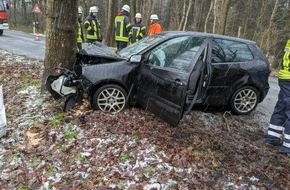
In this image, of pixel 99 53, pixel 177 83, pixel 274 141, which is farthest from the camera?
pixel 99 53

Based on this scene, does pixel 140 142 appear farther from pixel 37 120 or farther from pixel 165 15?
pixel 165 15

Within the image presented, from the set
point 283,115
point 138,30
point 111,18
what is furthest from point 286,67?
point 111,18

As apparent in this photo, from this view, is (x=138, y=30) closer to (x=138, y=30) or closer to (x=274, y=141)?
(x=138, y=30)

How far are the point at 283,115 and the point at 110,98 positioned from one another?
10.5 ft

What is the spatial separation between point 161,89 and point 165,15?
33.5 meters

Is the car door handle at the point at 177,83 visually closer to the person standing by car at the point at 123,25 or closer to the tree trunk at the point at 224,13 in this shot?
the person standing by car at the point at 123,25

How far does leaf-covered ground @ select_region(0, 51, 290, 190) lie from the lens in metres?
4.22

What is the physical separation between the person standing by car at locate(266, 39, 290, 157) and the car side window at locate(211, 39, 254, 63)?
124 centimetres

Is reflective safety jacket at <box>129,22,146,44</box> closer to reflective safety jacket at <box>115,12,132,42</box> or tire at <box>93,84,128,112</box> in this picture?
reflective safety jacket at <box>115,12,132,42</box>

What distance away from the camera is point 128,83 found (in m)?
5.87

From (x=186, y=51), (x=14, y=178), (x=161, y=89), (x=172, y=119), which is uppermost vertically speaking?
(x=186, y=51)

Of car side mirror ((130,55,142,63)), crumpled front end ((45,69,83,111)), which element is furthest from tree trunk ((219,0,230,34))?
crumpled front end ((45,69,83,111))

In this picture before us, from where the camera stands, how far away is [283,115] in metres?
5.45

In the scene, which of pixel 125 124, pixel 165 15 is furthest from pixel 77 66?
pixel 165 15
